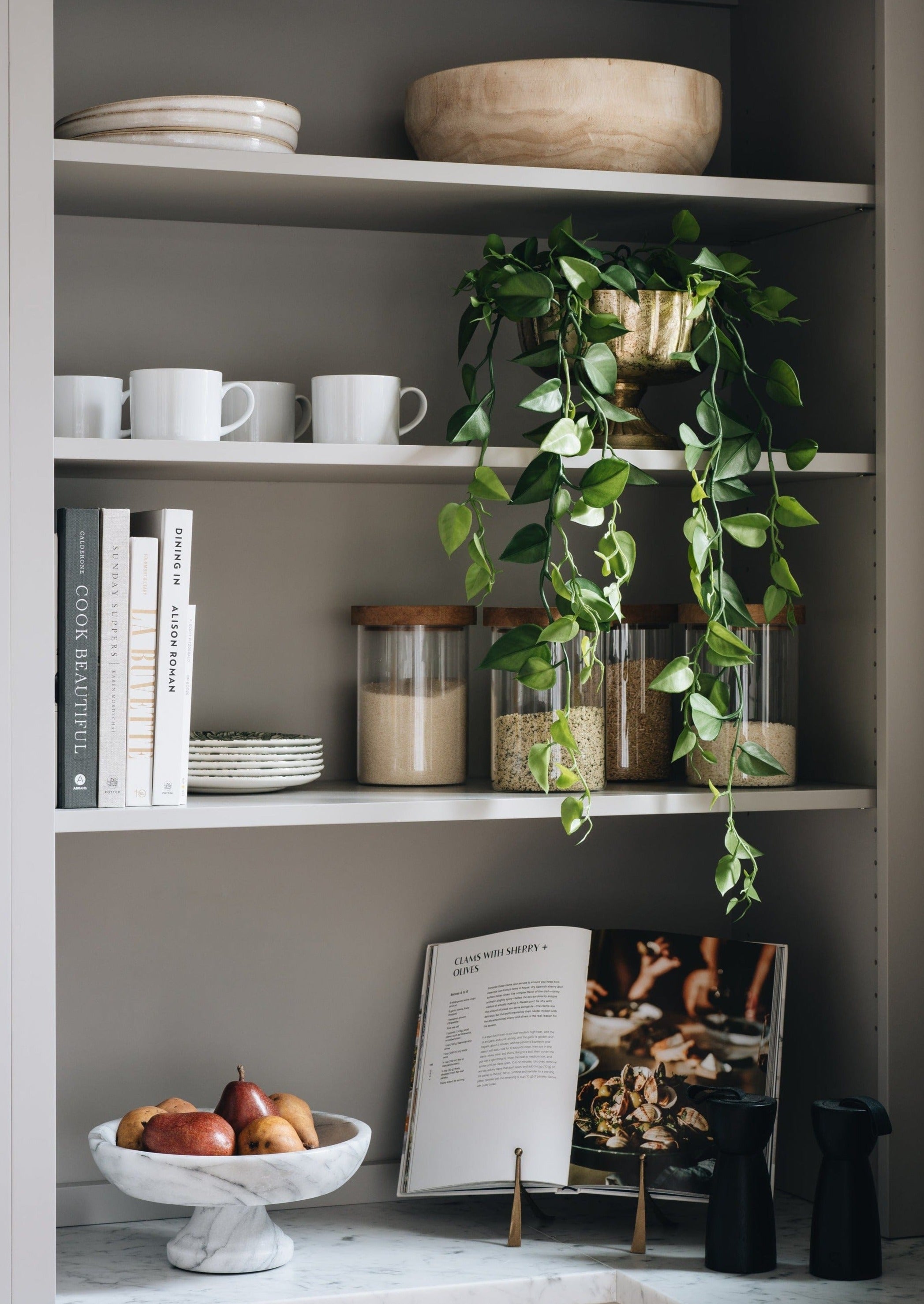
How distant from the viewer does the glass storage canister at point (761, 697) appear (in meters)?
1.66

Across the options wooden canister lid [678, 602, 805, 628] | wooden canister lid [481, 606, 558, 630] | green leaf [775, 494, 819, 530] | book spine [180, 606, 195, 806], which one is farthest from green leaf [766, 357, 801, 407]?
book spine [180, 606, 195, 806]

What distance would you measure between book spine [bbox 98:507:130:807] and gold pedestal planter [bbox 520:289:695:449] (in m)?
0.48

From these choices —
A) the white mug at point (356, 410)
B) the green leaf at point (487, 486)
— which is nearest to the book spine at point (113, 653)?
the white mug at point (356, 410)

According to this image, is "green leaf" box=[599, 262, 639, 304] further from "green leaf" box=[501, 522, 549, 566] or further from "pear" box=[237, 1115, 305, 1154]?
"pear" box=[237, 1115, 305, 1154]

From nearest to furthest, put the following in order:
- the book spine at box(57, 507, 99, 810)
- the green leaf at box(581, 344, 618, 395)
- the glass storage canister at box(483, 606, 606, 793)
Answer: the book spine at box(57, 507, 99, 810) → the green leaf at box(581, 344, 618, 395) → the glass storage canister at box(483, 606, 606, 793)

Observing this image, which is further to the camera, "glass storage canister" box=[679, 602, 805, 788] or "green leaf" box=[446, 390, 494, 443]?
"glass storage canister" box=[679, 602, 805, 788]

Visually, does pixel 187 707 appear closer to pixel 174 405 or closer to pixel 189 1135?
pixel 174 405

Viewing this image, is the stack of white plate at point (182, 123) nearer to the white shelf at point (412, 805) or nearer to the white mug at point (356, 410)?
the white mug at point (356, 410)

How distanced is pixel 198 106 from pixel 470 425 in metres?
0.41

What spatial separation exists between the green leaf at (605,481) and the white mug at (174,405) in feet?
1.22

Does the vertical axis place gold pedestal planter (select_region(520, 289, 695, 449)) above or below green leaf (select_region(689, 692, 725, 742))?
above

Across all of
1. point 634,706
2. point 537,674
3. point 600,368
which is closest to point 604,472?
point 600,368

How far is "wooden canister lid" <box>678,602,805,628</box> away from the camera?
1663 mm

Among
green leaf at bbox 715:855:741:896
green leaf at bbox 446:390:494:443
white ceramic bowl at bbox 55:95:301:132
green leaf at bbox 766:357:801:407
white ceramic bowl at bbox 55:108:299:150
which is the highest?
white ceramic bowl at bbox 55:95:301:132
